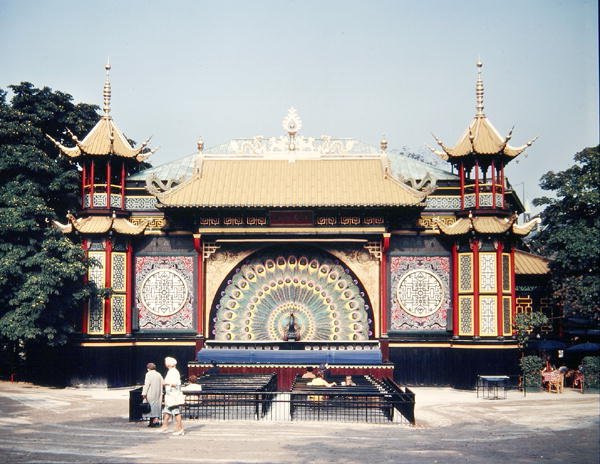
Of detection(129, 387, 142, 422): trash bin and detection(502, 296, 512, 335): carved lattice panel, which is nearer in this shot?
detection(129, 387, 142, 422): trash bin

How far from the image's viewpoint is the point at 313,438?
1717cm

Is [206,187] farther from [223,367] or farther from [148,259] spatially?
[223,367]

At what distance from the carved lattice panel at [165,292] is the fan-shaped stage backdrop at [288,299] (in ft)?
3.88

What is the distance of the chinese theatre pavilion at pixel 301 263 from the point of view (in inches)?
1098

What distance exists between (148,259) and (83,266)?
105 inches

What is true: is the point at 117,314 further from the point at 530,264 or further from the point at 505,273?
the point at 530,264

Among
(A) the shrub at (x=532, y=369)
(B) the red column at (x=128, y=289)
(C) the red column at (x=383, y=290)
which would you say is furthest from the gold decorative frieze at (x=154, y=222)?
(A) the shrub at (x=532, y=369)

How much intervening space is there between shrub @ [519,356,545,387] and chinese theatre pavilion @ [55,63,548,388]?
58 cm

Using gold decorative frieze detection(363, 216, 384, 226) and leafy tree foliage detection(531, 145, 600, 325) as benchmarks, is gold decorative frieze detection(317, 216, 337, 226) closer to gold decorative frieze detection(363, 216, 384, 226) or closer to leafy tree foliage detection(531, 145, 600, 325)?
gold decorative frieze detection(363, 216, 384, 226)

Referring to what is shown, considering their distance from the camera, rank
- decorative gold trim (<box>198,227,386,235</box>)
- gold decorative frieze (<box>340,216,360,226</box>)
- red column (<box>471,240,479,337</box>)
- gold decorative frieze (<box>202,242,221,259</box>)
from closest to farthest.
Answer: red column (<box>471,240,479,337</box>) < decorative gold trim (<box>198,227,386,235</box>) < gold decorative frieze (<box>340,216,360,226</box>) < gold decorative frieze (<box>202,242,221,259</box>)

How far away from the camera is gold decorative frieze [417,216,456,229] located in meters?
29.0

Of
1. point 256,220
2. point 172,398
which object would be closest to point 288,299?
point 256,220

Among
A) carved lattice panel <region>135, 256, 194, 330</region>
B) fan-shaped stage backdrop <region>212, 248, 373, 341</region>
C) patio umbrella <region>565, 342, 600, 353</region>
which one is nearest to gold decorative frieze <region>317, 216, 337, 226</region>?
fan-shaped stage backdrop <region>212, 248, 373, 341</region>

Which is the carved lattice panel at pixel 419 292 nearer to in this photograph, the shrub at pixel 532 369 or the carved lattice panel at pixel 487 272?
the carved lattice panel at pixel 487 272
